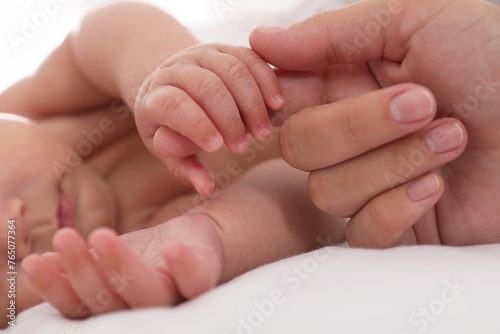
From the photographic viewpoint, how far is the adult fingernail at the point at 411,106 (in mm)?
494

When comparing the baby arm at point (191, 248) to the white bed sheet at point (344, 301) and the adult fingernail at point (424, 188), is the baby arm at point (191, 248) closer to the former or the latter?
the white bed sheet at point (344, 301)

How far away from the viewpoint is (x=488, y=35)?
0.53 meters

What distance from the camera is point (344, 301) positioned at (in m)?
0.42

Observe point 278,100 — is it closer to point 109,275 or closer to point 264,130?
point 264,130

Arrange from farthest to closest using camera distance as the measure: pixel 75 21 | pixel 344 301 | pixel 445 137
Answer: pixel 75 21 → pixel 445 137 → pixel 344 301

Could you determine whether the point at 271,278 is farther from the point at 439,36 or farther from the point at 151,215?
the point at 151,215

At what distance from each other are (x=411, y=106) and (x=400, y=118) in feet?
0.06

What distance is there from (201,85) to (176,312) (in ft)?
0.95

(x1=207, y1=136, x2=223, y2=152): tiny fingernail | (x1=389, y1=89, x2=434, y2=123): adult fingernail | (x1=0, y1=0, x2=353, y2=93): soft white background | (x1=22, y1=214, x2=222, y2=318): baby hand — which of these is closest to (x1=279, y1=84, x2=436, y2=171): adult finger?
(x1=389, y1=89, x2=434, y2=123): adult fingernail

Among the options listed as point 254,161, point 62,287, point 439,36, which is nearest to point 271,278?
point 62,287

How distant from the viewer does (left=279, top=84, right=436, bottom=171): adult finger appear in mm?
502

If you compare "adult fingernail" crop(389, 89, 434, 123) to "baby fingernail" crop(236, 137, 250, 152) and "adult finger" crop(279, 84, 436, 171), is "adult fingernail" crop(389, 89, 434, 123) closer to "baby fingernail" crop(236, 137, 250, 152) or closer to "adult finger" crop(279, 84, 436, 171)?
"adult finger" crop(279, 84, 436, 171)

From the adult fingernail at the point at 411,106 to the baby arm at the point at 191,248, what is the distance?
259mm

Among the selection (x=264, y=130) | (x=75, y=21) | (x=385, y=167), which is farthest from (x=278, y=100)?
(x=75, y=21)
